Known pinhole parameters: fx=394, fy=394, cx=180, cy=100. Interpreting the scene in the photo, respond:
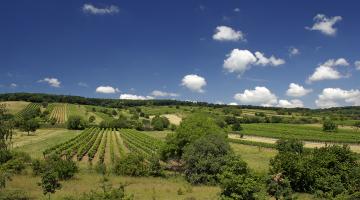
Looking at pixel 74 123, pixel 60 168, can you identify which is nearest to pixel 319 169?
pixel 60 168

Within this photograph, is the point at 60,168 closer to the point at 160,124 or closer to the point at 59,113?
the point at 160,124

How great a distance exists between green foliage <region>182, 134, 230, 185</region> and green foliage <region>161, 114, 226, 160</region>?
5.38 metres

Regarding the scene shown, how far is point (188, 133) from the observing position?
53750mm

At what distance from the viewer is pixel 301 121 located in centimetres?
16538

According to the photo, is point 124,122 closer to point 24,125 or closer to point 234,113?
point 24,125

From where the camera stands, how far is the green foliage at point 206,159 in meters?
44.5

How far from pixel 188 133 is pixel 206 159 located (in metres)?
8.77

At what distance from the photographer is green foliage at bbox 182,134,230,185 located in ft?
146

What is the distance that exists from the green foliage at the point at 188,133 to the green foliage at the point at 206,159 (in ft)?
17.6

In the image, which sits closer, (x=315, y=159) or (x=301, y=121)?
(x=315, y=159)

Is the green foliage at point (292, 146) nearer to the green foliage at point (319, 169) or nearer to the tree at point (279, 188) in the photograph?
the green foliage at point (319, 169)

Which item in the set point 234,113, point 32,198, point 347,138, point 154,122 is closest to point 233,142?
point 347,138

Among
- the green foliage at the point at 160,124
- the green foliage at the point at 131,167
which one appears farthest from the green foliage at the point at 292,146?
the green foliage at the point at 160,124

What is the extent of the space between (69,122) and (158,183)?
327 ft
